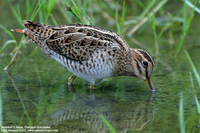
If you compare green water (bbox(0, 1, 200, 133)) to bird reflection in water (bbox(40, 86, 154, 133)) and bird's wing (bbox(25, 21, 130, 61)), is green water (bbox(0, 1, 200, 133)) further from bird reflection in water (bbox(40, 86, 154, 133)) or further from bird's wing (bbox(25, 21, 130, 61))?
bird's wing (bbox(25, 21, 130, 61))

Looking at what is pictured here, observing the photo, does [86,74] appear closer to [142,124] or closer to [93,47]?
[93,47]

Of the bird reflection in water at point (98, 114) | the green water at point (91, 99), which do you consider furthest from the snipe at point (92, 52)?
the bird reflection in water at point (98, 114)

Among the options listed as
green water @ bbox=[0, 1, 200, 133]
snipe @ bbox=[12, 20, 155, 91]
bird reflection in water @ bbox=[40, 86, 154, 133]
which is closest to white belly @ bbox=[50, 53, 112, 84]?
snipe @ bbox=[12, 20, 155, 91]

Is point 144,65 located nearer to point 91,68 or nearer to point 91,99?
point 91,68

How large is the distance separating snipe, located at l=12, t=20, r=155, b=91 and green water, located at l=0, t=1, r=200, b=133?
314mm

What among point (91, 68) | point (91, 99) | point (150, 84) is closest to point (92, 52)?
point (91, 68)

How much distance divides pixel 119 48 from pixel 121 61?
0.24 metres

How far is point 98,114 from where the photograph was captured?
14.5 ft

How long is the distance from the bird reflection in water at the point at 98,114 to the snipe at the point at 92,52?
21.4 inches

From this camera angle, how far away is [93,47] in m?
5.52

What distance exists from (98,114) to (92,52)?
1419 millimetres

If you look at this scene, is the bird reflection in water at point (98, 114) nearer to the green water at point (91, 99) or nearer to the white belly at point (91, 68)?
the green water at point (91, 99)

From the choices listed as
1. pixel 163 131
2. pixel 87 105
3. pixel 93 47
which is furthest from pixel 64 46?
pixel 163 131

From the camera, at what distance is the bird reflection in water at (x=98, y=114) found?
13.0 ft
